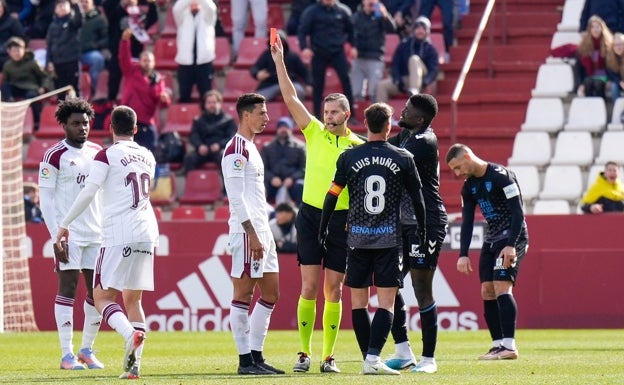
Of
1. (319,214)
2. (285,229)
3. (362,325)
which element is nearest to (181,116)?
(285,229)

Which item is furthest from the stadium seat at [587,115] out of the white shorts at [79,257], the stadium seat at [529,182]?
the white shorts at [79,257]

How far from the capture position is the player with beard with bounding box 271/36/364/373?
13258mm

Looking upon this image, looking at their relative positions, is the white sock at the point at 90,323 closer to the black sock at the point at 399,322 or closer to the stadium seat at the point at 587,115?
the black sock at the point at 399,322

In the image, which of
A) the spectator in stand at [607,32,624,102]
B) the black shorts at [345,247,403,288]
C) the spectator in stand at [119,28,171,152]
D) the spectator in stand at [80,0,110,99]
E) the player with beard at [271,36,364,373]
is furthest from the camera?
the spectator in stand at [80,0,110,99]

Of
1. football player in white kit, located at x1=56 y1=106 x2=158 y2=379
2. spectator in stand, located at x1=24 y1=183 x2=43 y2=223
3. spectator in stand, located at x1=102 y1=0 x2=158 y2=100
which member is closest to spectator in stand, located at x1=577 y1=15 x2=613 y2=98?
spectator in stand, located at x1=102 y1=0 x2=158 y2=100

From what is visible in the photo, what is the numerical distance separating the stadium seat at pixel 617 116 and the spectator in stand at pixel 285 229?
5.65m

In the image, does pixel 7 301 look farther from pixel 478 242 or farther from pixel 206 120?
pixel 478 242

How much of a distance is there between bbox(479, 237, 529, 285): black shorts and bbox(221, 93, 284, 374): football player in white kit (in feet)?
8.70

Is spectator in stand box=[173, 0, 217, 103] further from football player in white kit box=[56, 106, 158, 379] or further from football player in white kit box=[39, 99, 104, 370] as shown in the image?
football player in white kit box=[56, 106, 158, 379]

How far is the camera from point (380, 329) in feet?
40.3

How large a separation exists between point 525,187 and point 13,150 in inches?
315

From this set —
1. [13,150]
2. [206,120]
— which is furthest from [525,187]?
[13,150]

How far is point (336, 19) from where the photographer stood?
81.6 ft

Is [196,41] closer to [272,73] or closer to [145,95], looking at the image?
[272,73]
